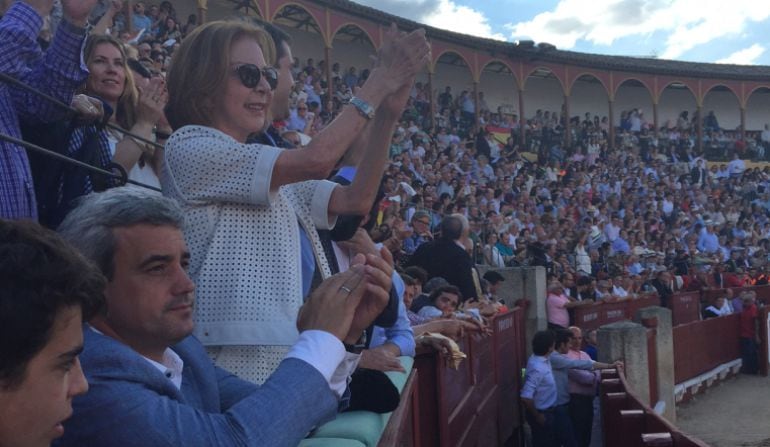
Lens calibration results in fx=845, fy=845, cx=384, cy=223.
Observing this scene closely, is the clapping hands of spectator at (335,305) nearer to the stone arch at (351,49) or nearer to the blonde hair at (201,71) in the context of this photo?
the blonde hair at (201,71)

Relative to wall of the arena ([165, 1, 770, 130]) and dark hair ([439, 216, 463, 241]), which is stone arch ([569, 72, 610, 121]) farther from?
dark hair ([439, 216, 463, 241])

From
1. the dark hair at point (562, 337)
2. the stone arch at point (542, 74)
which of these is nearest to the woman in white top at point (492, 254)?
the dark hair at point (562, 337)

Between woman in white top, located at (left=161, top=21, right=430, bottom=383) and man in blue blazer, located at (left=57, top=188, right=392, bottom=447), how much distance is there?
0.12m

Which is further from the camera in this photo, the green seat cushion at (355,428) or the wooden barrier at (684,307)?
the wooden barrier at (684,307)

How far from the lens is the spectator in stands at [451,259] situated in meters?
5.82

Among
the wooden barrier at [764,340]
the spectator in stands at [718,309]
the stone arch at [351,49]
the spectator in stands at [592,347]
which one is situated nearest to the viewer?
the spectator in stands at [592,347]

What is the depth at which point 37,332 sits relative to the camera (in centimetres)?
98

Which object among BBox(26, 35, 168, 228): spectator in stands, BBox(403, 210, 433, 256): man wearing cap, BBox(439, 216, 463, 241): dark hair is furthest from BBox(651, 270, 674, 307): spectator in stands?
BBox(26, 35, 168, 228): spectator in stands

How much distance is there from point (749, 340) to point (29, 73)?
43.6ft

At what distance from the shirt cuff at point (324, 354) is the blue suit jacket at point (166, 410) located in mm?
16

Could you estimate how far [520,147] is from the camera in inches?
940

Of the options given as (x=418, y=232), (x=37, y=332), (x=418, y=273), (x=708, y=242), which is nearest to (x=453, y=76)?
(x=708, y=242)

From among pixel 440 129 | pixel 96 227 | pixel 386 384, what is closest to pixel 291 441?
pixel 96 227

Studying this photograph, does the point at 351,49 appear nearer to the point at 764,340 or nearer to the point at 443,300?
the point at 764,340
